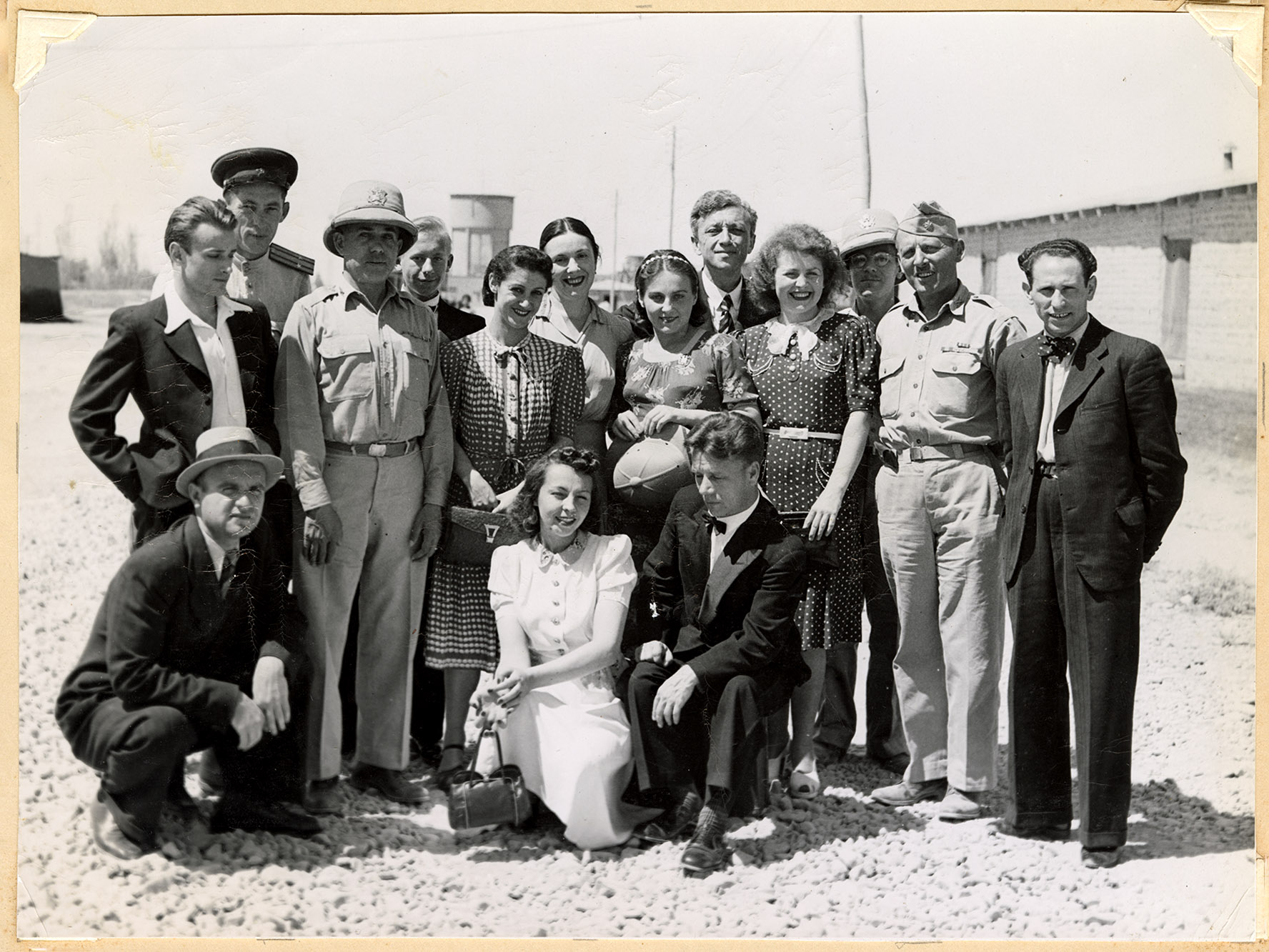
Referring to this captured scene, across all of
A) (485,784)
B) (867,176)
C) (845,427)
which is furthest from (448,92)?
(485,784)

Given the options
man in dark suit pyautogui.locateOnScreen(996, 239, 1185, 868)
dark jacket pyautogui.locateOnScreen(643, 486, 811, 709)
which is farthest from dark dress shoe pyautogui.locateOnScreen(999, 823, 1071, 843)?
dark jacket pyautogui.locateOnScreen(643, 486, 811, 709)

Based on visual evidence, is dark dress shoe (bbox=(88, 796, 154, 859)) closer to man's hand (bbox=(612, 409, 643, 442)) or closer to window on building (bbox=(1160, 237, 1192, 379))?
man's hand (bbox=(612, 409, 643, 442))

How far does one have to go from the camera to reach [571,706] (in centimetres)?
426

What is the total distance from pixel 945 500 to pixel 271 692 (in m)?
2.57

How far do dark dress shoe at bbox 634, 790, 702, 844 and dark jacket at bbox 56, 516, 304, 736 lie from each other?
4.64 feet

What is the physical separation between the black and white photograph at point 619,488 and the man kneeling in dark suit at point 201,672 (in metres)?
0.02

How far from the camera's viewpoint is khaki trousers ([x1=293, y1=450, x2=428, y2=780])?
4.45 metres

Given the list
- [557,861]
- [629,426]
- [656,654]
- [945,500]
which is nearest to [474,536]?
[629,426]

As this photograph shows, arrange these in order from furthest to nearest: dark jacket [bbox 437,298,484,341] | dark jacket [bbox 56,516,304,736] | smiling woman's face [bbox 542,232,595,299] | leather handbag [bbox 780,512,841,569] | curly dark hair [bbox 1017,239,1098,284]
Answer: dark jacket [bbox 437,298,484,341]
smiling woman's face [bbox 542,232,595,299]
leather handbag [bbox 780,512,841,569]
curly dark hair [bbox 1017,239,1098,284]
dark jacket [bbox 56,516,304,736]

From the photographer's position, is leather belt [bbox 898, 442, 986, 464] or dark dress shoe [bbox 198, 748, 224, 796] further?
leather belt [bbox 898, 442, 986, 464]

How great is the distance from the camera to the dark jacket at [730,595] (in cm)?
423

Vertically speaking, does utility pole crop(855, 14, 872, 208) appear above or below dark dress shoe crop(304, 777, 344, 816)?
above

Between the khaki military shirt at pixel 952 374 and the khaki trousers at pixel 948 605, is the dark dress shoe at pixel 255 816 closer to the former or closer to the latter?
the khaki trousers at pixel 948 605

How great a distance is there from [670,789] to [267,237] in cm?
262
